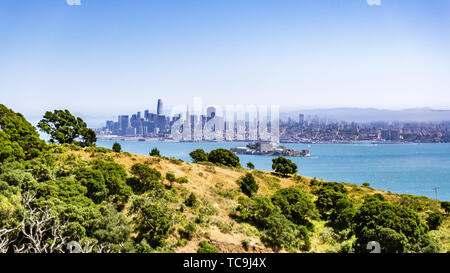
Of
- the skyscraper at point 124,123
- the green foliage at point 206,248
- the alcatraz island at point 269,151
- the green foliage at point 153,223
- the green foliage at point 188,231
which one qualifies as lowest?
the alcatraz island at point 269,151

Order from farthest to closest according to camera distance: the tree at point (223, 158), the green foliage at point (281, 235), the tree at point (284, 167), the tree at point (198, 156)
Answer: the tree at point (198, 156), the tree at point (223, 158), the tree at point (284, 167), the green foliage at point (281, 235)

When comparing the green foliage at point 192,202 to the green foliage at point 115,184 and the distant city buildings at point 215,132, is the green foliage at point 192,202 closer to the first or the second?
the green foliage at point 115,184

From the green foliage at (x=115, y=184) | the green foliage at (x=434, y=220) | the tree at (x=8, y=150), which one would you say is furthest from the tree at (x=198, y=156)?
the green foliage at (x=434, y=220)

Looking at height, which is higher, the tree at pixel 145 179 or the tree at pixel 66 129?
the tree at pixel 66 129

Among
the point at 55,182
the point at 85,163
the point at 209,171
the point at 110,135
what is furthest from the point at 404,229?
the point at 110,135

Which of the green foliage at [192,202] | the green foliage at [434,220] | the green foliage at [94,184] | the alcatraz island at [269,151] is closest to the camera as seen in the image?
the green foliage at [94,184]

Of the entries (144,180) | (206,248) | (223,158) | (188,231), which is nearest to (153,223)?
(188,231)

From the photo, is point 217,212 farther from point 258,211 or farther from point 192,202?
point 258,211

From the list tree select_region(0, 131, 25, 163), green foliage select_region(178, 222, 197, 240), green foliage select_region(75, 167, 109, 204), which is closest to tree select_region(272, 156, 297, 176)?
green foliage select_region(178, 222, 197, 240)
